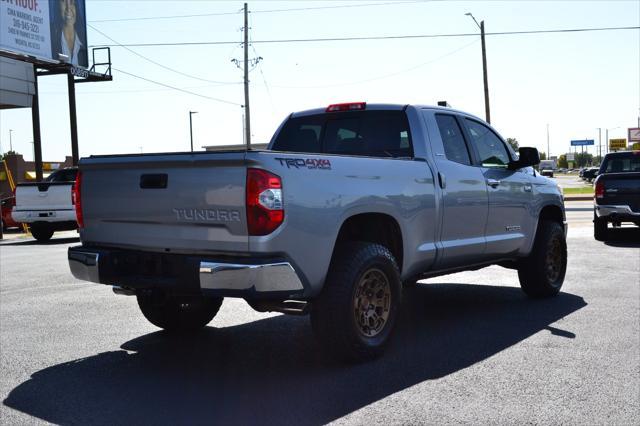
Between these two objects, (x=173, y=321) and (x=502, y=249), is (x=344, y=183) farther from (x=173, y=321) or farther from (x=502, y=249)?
(x=502, y=249)

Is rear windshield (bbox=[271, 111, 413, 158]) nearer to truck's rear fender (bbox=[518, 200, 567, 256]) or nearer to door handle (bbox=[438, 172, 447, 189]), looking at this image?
door handle (bbox=[438, 172, 447, 189])

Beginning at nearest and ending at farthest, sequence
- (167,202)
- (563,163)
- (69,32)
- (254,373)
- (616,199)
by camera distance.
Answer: (167,202), (254,373), (616,199), (69,32), (563,163)

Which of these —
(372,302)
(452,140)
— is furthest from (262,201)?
(452,140)

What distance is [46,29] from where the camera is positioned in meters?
29.1

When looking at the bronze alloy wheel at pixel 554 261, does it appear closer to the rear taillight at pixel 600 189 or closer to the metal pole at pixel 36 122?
the rear taillight at pixel 600 189

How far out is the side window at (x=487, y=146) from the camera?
7.37m

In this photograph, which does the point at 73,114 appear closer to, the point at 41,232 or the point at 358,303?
the point at 41,232

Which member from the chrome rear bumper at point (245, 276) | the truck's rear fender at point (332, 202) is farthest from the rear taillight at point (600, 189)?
the chrome rear bumper at point (245, 276)

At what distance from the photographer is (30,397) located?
467cm

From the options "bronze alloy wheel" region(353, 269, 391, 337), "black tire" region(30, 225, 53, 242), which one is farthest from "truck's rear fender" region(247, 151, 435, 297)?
"black tire" region(30, 225, 53, 242)

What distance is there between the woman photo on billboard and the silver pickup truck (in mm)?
25347

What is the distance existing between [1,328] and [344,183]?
381 centimetres

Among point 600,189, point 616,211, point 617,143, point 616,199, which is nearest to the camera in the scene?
point 616,211

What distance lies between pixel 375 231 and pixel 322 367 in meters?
1.22
